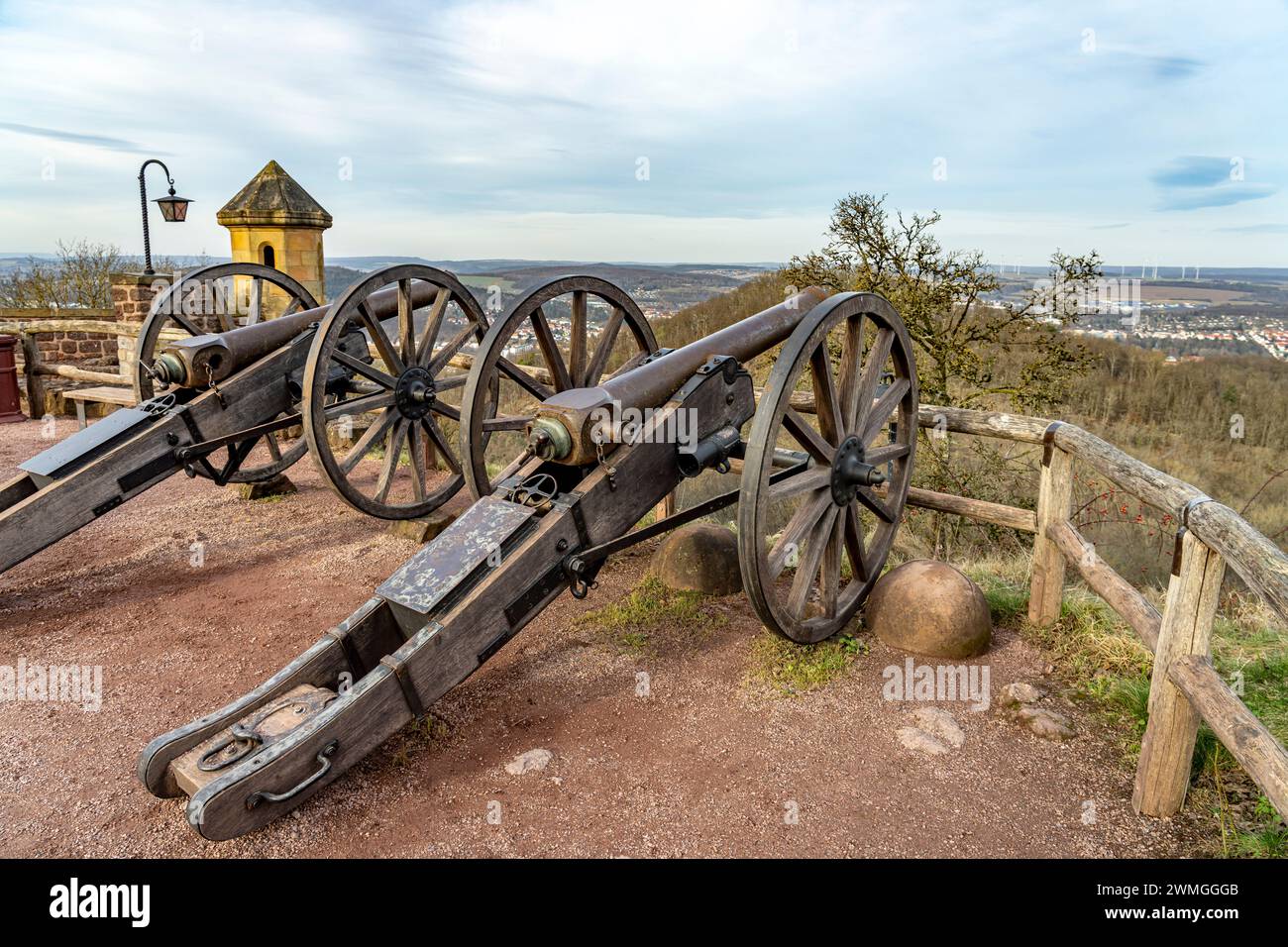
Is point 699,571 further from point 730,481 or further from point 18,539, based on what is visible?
point 730,481

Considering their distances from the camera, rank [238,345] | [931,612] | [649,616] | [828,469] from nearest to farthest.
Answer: [828,469], [931,612], [649,616], [238,345]

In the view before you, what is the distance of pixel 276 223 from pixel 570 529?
26.1 feet

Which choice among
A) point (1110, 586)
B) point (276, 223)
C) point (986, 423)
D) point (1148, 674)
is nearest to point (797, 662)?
point (1110, 586)

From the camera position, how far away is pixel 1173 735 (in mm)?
2891

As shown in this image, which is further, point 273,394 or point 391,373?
point 391,373

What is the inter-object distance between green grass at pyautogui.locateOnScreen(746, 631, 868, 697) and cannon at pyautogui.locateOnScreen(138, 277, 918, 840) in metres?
0.13

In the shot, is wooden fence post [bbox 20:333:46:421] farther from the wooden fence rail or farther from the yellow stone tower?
the wooden fence rail

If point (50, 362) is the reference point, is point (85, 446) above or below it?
below

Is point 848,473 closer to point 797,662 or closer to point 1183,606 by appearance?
point 797,662

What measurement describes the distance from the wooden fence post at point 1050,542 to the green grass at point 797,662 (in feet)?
3.16

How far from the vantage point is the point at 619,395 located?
139 inches

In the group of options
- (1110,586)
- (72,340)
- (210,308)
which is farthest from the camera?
(72,340)

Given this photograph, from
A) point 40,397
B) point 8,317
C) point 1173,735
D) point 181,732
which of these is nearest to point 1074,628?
point 1173,735

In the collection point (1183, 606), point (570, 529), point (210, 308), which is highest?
point (210, 308)
